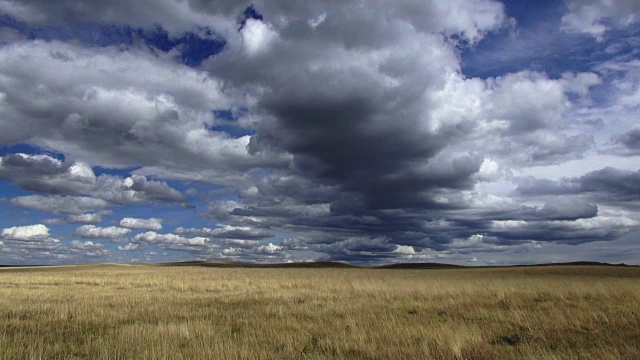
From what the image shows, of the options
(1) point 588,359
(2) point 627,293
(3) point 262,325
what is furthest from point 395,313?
(2) point 627,293

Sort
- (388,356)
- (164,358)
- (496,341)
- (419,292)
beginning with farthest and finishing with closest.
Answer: (419,292), (496,341), (388,356), (164,358)

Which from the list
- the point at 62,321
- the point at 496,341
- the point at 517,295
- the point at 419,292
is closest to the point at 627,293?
the point at 517,295

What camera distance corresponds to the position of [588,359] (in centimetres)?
861

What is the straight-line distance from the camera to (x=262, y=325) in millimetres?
13977

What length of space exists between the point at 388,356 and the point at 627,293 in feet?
66.4

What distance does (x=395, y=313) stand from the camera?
1692 centimetres

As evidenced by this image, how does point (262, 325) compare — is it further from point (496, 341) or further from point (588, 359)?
point (588, 359)

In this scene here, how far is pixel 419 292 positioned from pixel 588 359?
18300 millimetres

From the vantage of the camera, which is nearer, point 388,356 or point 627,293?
point 388,356

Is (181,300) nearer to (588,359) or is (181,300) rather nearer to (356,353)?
(356,353)

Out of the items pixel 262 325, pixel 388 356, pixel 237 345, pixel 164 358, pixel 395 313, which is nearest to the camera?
pixel 164 358

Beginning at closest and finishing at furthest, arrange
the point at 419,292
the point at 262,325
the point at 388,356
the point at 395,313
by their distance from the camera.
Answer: the point at 388,356 < the point at 262,325 < the point at 395,313 < the point at 419,292

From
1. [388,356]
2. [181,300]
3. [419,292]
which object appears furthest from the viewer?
[419,292]

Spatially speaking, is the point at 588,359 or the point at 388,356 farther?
the point at 388,356
